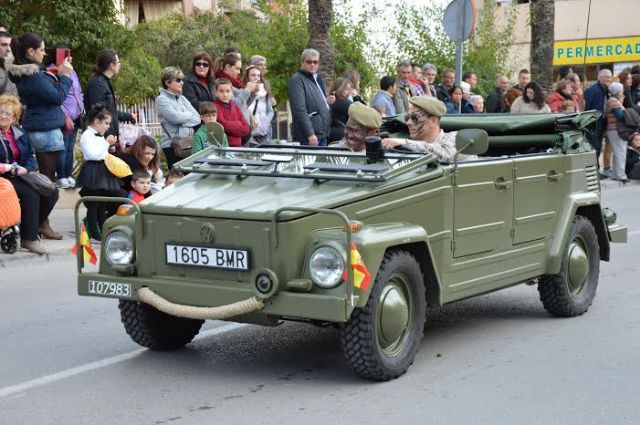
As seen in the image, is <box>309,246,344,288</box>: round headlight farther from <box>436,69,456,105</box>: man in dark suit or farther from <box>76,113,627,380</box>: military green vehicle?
<box>436,69,456,105</box>: man in dark suit

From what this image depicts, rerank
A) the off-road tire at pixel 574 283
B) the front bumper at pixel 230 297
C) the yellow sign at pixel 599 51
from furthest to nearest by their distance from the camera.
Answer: the yellow sign at pixel 599 51
the off-road tire at pixel 574 283
the front bumper at pixel 230 297

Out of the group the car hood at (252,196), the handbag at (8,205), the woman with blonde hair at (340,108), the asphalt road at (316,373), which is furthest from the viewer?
the woman with blonde hair at (340,108)

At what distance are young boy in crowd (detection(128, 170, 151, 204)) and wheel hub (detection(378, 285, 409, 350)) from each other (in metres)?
6.13

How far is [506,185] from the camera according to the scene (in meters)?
7.87

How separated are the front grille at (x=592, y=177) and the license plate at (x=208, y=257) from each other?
3601 mm

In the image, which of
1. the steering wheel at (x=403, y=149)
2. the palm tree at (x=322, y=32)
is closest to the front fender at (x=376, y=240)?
the steering wheel at (x=403, y=149)

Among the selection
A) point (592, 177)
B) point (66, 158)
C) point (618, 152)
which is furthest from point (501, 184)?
point (618, 152)

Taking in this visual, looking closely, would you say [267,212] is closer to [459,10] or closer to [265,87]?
[265,87]

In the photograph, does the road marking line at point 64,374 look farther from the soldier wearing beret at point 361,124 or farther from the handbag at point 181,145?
the handbag at point 181,145

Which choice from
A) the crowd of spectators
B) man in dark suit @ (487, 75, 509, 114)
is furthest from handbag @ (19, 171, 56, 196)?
man in dark suit @ (487, 75, 509, 114)

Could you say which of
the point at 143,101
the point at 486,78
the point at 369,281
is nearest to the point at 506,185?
the point at 369,281

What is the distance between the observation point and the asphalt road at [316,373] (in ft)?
19.6

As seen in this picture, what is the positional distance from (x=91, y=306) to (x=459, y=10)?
9.59 m

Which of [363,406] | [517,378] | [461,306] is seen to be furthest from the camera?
[461,306]
